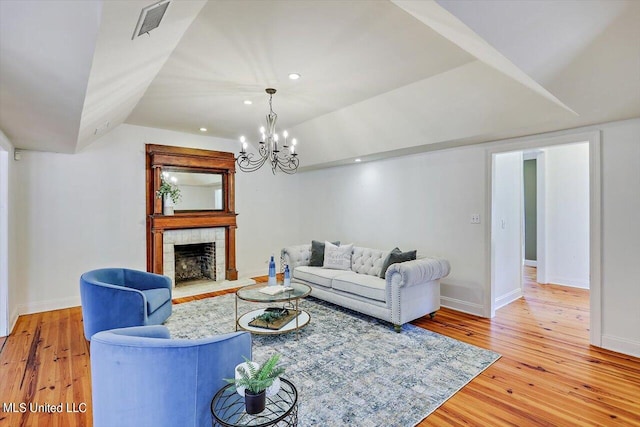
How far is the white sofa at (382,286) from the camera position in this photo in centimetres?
347

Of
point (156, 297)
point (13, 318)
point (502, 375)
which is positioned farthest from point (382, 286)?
point (13, 318)

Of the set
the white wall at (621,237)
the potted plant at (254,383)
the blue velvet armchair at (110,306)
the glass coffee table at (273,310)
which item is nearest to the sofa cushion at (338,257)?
the glass coffee table at (273,310)

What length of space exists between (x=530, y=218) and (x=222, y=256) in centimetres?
677

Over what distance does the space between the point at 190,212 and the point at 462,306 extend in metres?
4.54

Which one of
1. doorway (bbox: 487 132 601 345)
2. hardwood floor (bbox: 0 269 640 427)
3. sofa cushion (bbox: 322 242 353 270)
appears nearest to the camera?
hardwood floor (bbox: 0 269 640 427)

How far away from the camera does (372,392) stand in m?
2.35

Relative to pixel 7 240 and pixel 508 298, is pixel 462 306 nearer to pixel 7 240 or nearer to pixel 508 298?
pixel 508 298

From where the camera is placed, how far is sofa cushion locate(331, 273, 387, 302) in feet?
12.0

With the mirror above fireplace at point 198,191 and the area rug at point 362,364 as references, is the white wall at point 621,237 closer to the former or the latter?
the area rug at point 362,364

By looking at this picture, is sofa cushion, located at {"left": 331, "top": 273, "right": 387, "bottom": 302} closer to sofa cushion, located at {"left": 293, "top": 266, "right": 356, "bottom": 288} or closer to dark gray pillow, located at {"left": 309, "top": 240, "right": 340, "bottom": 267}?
sofa cushion, located at {"left": 293, "top": 266, "right": 356, "bottom": 288}

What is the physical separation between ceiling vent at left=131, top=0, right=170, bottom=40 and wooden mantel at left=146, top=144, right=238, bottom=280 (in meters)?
3.88

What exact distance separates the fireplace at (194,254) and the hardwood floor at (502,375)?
1.57 meters

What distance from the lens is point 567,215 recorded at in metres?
5.53

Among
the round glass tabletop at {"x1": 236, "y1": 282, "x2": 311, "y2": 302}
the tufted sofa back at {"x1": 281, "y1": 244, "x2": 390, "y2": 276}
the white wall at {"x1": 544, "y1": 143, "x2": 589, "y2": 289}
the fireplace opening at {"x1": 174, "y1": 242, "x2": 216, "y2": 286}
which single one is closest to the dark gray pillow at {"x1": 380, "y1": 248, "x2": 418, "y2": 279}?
the tufted sofa back at {"x1": 281, "y1": 244, "x2": 390, "y2": 276}
